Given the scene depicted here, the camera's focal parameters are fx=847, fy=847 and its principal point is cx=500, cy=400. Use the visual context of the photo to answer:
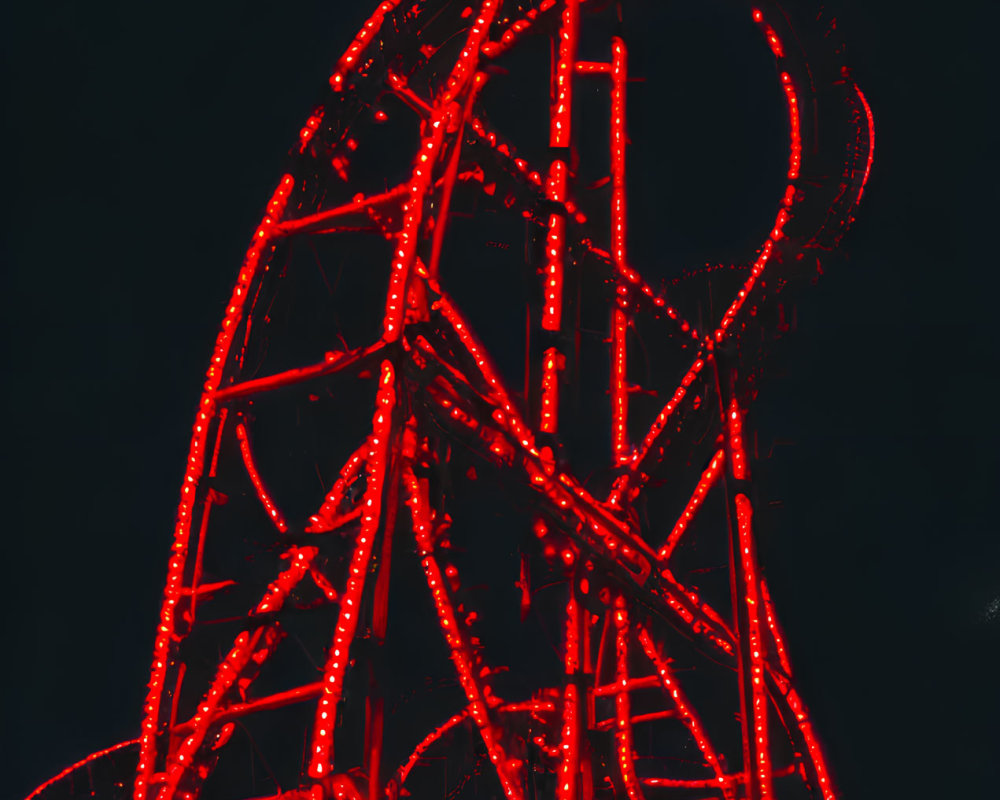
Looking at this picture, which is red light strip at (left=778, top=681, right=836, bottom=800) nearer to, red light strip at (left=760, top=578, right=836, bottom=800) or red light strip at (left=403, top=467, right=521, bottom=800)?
red light strip at (left=760, top=578, right=836, bottom=800)

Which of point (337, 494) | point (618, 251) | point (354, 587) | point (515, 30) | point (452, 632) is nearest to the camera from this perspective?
point (354, 587)

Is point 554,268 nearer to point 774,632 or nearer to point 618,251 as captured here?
point 618,251

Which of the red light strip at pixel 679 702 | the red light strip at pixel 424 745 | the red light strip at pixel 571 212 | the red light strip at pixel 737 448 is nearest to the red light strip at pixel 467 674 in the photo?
the red light strip at pixel 679 702

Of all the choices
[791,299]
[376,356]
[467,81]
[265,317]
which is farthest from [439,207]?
[791,299]

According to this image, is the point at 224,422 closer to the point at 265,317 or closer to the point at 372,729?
the point at 265,317

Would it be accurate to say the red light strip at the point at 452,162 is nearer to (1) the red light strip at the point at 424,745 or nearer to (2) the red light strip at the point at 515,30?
(2) the red light strip at the point at 515,30

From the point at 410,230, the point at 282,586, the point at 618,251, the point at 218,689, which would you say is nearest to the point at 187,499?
the point at 282,586
